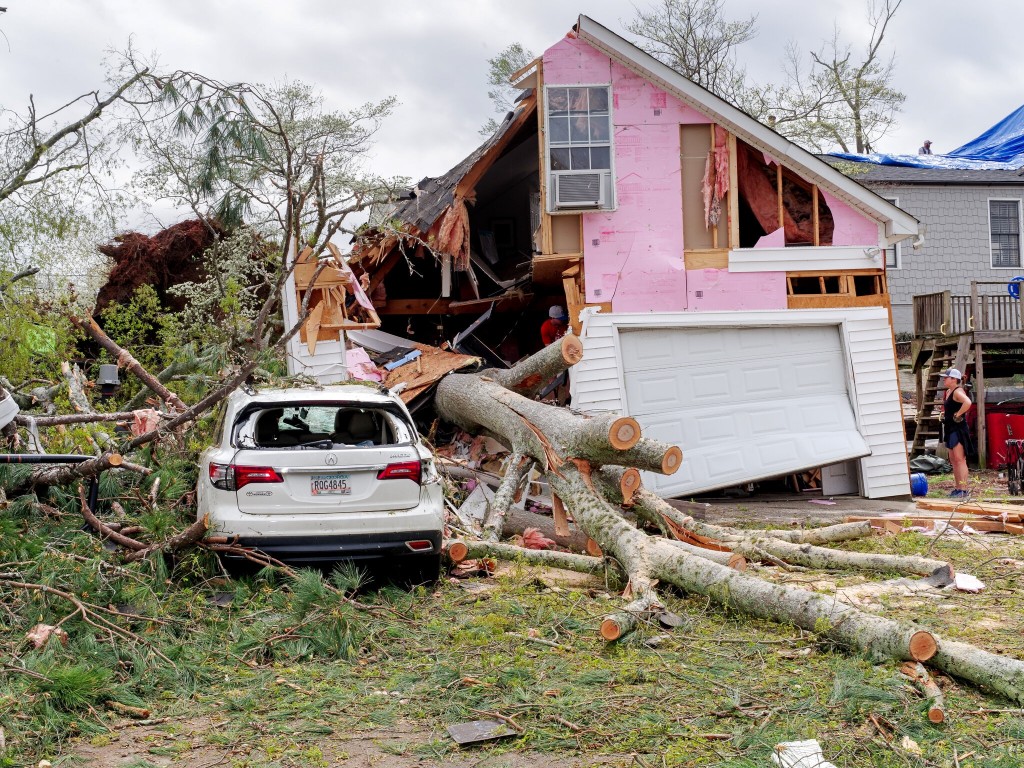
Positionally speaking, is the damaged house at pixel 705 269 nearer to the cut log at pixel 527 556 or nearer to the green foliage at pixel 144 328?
the green foliage at pixel 144 328

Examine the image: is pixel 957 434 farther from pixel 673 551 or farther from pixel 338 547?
pixel 338 547

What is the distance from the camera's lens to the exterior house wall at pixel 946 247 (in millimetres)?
24797

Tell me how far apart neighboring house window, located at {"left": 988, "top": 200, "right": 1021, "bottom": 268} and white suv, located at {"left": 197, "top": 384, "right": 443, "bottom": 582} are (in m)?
22.5

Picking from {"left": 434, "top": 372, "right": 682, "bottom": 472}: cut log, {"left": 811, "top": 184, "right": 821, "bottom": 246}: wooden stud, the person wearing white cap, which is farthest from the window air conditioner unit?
the person wearing white cap

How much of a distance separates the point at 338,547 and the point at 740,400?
8.56 m

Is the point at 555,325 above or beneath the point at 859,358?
above

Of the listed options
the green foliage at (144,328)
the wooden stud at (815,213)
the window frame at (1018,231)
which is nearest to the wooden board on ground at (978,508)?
the wooden stud at (815,213)

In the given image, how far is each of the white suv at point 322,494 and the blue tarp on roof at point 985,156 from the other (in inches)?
772

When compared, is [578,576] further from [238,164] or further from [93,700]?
[238,164]

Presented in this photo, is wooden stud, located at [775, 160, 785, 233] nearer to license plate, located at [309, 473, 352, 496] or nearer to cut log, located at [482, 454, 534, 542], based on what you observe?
cut log, located at [482, 454, 534, 542]

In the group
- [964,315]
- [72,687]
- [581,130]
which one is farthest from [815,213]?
[72,687]

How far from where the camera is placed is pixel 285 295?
14742mm

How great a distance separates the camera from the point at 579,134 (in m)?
14.2

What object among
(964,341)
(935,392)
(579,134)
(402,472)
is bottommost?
(935,392)
